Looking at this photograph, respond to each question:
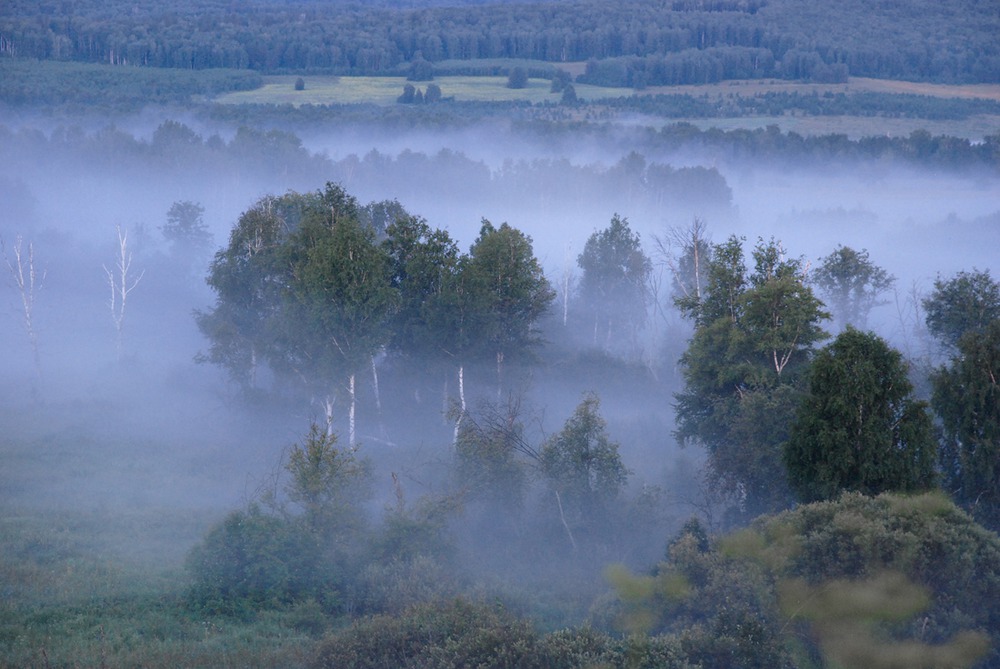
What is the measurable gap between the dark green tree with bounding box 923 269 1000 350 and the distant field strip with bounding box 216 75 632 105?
369 ft

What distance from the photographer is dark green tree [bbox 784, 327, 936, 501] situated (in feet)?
63.8

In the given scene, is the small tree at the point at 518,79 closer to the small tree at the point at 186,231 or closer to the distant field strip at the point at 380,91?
the distant field strip at the point at 380,91

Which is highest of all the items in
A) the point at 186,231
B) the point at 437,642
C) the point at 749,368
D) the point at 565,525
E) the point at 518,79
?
the point at 518,79

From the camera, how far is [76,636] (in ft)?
57.4

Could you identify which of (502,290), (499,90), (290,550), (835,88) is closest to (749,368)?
(502,290)

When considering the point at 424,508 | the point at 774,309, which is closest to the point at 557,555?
the point at 424,508

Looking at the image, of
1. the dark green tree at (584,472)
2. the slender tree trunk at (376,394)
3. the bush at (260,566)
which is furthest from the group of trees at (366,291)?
the bush at (260,566)

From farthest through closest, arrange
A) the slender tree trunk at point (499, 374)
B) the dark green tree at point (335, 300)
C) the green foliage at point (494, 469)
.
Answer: the slender tree trunk at point (499, 374) → the dark green tree at point (335, 300) → the green foliage at point (494, 469)

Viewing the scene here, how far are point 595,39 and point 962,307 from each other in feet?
472

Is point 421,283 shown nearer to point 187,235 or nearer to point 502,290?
point 502,290

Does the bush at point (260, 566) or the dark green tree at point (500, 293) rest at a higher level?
the dark green tree at point (500, 293)

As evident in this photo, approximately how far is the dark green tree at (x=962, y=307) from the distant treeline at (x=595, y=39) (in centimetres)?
11676

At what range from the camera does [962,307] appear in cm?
→ 3250

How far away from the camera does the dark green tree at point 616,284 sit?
55156mm
